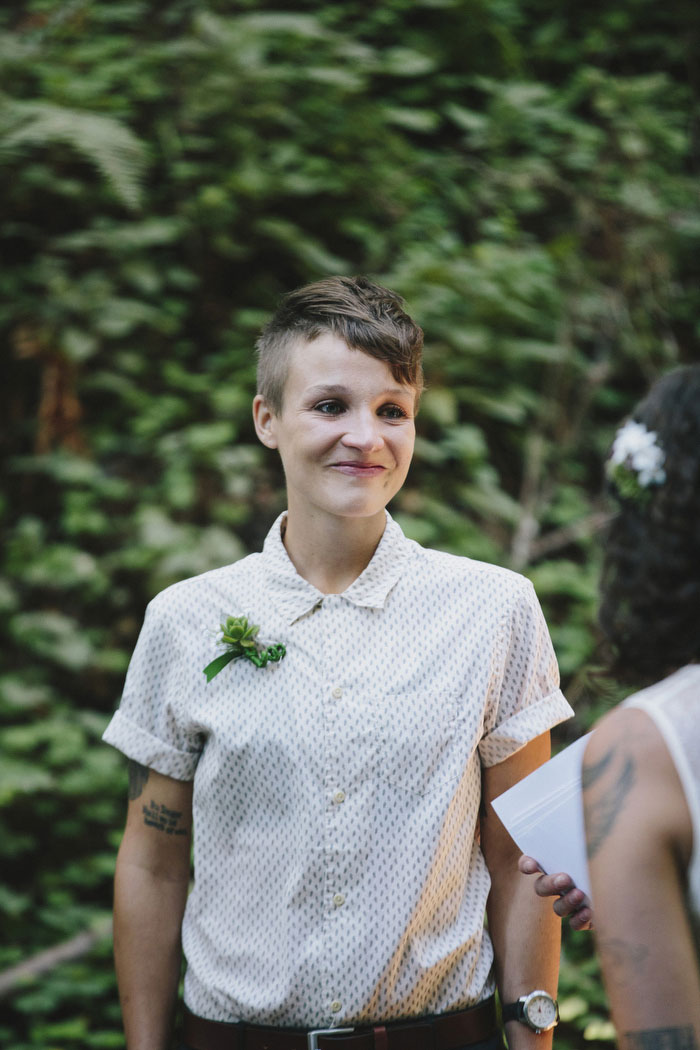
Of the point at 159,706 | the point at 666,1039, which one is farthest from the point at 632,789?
the point at 159,706

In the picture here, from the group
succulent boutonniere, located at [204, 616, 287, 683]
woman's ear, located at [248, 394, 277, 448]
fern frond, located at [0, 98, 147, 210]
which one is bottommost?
succulent boutonniere, located at [204, 616, 287, 683]

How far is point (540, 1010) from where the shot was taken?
5.69ft

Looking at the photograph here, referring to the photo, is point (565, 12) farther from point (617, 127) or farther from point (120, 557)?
point (120, 557)

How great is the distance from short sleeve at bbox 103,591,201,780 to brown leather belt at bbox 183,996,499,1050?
0.48m

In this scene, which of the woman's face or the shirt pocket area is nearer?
the shirt pocket area

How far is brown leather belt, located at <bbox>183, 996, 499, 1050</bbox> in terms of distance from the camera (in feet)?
5.31

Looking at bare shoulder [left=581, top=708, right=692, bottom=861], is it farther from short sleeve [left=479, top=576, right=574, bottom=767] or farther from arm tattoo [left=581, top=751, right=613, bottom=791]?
short sleeve [left=479, top=576, right=574, bottom=767]

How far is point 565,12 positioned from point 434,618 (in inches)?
211

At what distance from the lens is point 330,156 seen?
4.85m

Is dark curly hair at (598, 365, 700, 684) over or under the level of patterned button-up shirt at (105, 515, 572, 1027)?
over

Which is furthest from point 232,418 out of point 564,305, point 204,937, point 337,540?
point 204,937

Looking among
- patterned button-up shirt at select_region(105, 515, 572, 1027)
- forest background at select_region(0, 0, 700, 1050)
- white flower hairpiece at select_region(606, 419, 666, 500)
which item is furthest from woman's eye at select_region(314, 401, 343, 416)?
forest background at select_region(0, 0, 700, 1050)

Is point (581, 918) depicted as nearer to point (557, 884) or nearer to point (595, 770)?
point (557, 884)

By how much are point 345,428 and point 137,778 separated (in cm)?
86
